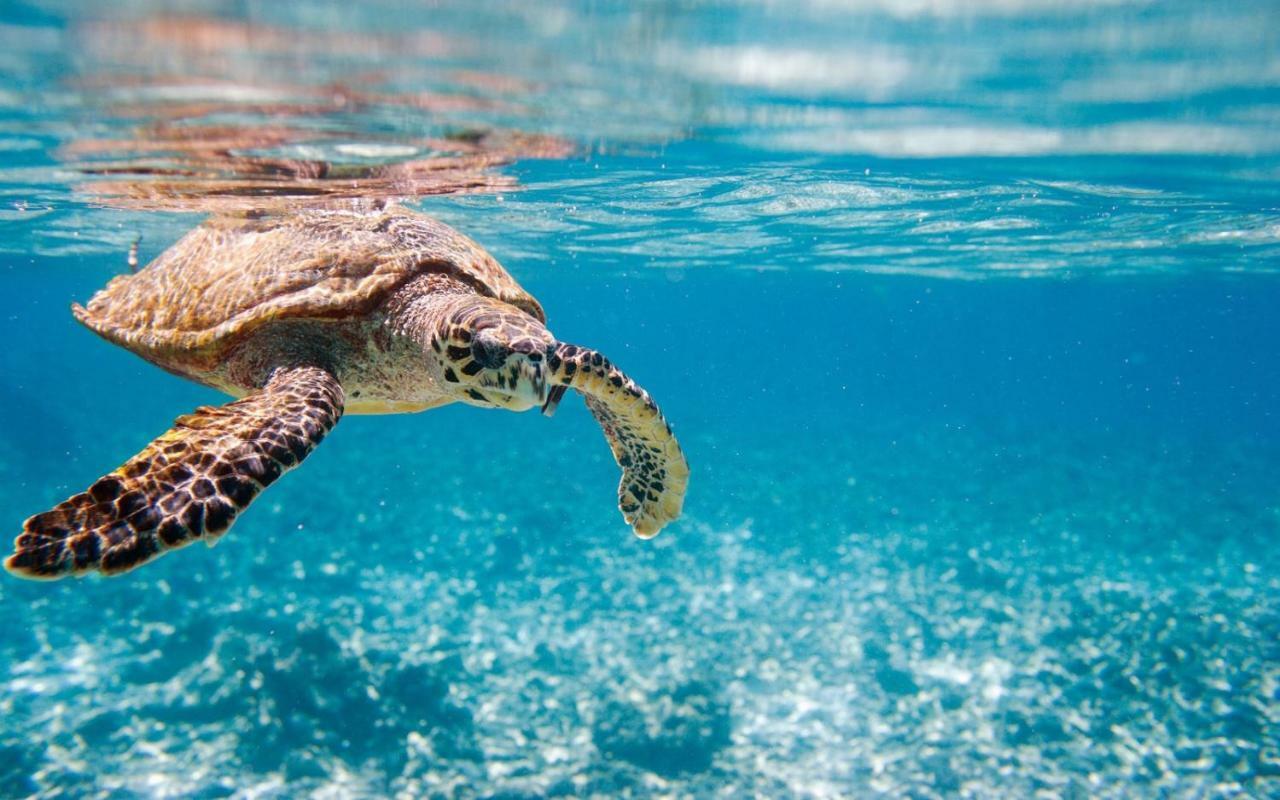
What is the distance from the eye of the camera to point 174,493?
136 inches

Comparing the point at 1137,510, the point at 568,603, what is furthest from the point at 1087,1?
the point at 1137,510

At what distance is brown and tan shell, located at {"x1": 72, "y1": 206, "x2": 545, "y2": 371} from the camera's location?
19.1 ft

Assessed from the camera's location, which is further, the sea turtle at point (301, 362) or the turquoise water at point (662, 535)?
the turquoise water at point (662, 535)

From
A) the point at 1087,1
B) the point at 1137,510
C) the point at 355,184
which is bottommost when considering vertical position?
the point at 1137,510

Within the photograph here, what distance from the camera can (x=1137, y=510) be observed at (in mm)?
17500

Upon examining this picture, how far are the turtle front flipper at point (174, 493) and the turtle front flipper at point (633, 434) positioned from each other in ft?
5.16

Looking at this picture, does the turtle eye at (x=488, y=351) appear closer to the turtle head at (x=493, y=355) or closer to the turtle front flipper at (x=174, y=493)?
the turtle head at (x=493, y=355)

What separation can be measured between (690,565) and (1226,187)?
37.7ft

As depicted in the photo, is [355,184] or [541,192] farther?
[541,192]

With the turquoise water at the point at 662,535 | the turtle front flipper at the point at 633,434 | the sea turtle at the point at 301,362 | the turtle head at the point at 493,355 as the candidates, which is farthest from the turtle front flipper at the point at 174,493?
the turquoise water at the point at 662,535

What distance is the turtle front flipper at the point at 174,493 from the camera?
10.2 feet

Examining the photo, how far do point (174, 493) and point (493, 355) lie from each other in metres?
1.85

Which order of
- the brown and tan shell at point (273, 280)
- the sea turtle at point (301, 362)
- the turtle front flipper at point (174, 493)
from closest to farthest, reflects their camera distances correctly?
the turtle front flipper at point (174, 493), the sea turtle at point (301, 362), the brown and tan shell at point (273, 280)

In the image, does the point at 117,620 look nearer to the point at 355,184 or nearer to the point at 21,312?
the point at 355,184
